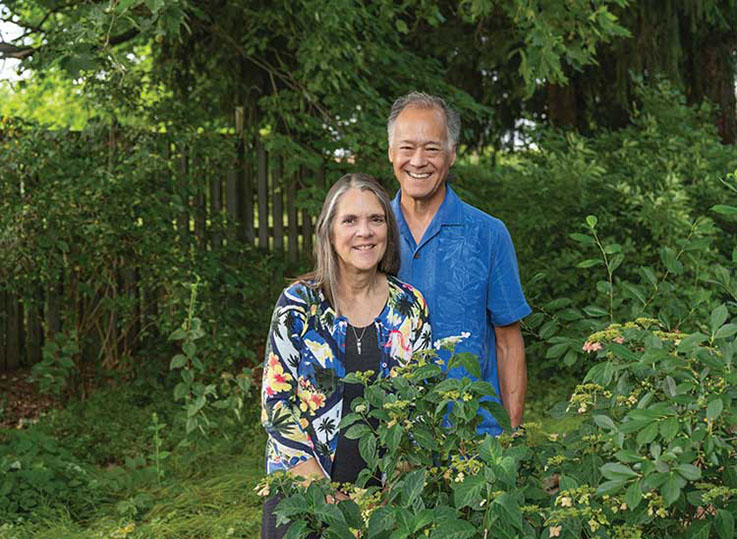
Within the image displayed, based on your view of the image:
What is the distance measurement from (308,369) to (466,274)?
55 centimetres

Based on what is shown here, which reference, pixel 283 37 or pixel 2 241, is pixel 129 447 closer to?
pixel 2 241

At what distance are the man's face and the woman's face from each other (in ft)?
0.59

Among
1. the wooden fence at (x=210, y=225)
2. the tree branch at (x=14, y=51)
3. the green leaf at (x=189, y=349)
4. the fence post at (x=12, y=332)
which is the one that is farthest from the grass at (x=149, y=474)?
the tree branch at (x=14, y=51)

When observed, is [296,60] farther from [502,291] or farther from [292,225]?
[502,291]

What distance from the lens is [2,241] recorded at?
5965 millimetres

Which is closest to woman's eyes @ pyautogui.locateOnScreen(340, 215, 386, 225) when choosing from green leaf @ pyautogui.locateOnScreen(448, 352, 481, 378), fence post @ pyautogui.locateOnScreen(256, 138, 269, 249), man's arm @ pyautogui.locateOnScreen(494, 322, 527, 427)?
man's arm @ pyautogui.locateOnScreen(494, 322, 527, 427)

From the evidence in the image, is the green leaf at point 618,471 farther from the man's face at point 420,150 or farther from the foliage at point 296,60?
the foliage at point 296,60

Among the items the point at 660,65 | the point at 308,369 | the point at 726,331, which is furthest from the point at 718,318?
the point at 660,65

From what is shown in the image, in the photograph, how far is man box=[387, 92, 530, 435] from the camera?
104 inches

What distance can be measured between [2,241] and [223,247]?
169cm

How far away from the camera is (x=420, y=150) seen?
8.56 ft

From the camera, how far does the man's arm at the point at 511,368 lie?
2.73 meters

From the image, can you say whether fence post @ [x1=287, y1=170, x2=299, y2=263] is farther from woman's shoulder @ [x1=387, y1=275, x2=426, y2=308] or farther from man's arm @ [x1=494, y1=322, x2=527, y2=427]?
woman's shoulder @ [x1=387, y1=275, x2=426, y2=308]

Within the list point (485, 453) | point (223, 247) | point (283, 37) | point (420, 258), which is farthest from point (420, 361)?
point (283, 37)
